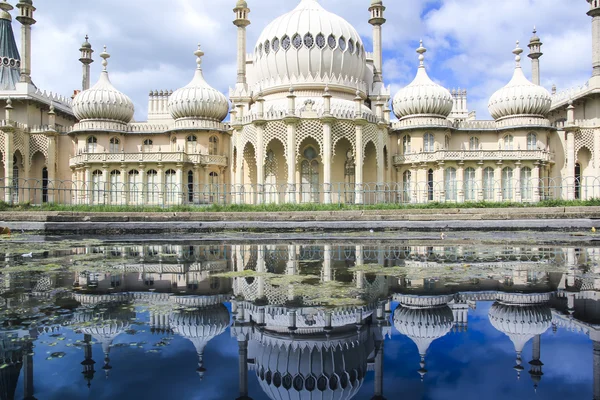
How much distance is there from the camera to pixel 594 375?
2992mm

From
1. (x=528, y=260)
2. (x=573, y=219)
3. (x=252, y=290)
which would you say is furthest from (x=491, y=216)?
(x=252, y=290)

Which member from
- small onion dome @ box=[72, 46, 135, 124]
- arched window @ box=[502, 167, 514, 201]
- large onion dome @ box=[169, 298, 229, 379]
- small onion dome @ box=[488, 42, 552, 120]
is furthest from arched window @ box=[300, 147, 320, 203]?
large onion dome @ box=[169, 298, 229, 379]

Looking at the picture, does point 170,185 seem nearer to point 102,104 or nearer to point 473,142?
point 102,104

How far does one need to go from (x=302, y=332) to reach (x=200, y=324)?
3.25 feet

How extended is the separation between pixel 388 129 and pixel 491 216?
1425 centimetres

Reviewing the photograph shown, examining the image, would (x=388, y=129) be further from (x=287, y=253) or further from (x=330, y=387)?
(x=330, y=387)

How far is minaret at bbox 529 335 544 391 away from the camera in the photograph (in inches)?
118

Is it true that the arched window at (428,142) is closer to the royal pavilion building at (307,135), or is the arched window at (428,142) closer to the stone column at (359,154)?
the royal pavilion building at (307,135)

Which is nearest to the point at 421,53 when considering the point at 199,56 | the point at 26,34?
the point at 199,56

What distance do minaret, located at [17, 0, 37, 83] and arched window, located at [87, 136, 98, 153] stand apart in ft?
19.0

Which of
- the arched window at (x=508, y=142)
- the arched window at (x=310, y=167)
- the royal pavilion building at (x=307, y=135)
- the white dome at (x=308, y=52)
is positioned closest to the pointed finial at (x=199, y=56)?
the royal pavilion building at (x=307, y=135)

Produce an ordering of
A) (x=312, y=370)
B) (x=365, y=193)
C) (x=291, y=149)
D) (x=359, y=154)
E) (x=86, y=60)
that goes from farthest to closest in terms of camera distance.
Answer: (x=86, y=60) < (x=365, y=193) < (x=359, y=154) < (x=291, y=149) < (x=312, y=370)

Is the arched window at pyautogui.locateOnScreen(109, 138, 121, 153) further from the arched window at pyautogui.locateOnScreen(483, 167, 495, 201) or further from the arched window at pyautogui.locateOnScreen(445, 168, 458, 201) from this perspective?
the arched window at pyautogui.locateOnScreen(483, 167, 495, 201)

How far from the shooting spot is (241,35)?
102 ft
